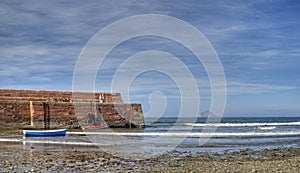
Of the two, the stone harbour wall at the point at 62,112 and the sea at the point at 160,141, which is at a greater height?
the stone harbour wall at the point at 62,112

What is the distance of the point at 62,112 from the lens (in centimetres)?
3888

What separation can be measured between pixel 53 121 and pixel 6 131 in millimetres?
5432

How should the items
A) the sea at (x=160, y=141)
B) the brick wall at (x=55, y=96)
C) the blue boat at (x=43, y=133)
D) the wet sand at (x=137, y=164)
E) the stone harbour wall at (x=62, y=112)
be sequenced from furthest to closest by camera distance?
the brick wall at (x=55, y=96) → the stone harbour wall at (x=62, y=112) → the blue boat at (x=43, y=133) → the sea at (x=160, y=141) → the wet sand at (x=137, y=164)

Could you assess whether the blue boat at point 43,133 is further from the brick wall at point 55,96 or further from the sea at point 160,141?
the brick wall at point 55,96

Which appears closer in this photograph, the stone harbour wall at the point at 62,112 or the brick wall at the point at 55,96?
the stone harbour wall at the point at 62,112

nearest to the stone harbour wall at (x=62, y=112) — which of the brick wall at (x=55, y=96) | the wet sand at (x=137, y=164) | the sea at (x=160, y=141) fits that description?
the brick wall at (x=55, y=96)

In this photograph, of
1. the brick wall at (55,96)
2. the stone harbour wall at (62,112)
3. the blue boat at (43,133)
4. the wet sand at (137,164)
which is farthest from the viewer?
the brick wall at (55,96)

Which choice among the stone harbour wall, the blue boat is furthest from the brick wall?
the blue boat

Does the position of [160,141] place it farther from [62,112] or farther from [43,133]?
[62,112]

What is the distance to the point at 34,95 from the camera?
4066 cm

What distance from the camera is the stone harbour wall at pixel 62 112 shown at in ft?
115

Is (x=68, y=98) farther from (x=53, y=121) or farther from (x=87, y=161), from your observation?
(x=87, y=161)

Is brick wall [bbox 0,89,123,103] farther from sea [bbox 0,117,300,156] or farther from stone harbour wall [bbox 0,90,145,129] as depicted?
sea [bbox 0,117,300,156]

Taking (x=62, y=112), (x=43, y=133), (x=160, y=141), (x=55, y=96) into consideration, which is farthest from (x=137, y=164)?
(x=55, y=96)
